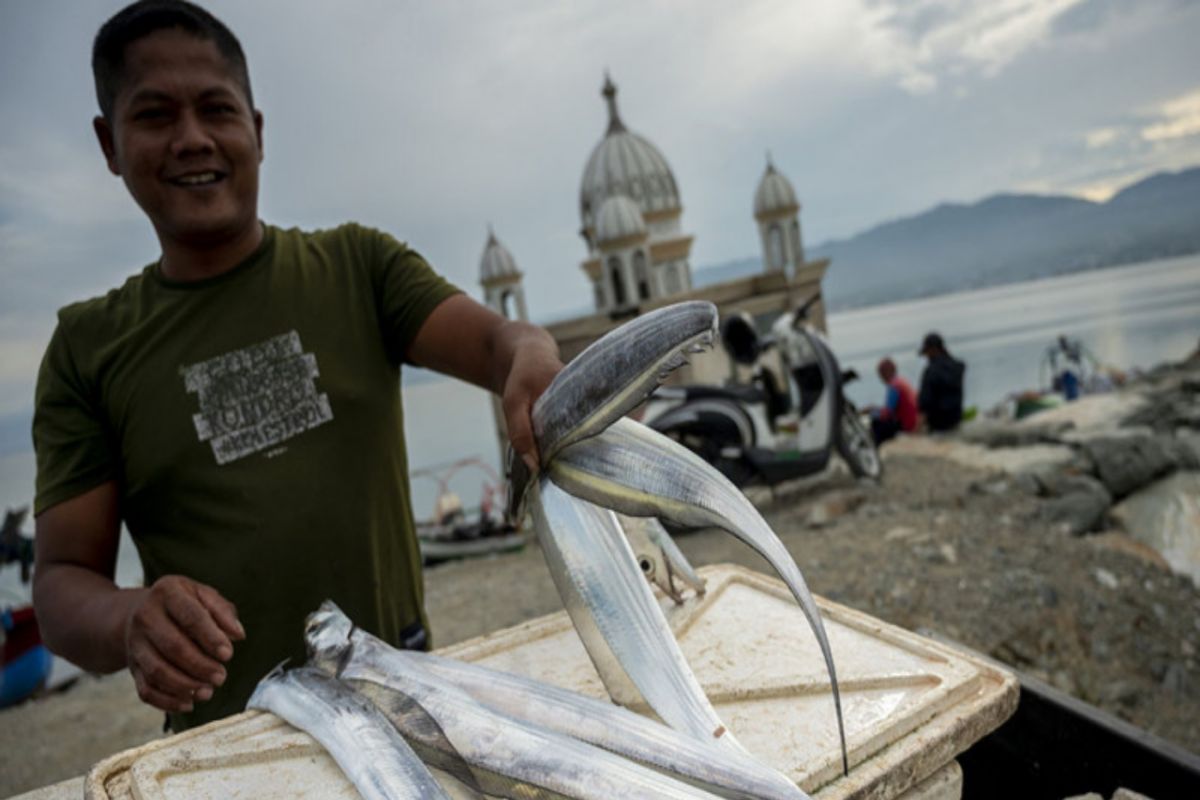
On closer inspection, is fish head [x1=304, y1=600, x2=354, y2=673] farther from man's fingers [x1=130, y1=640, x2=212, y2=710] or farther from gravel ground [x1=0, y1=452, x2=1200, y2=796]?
gravel ground [x1=0, y1=452, x2=1200, y2=796]

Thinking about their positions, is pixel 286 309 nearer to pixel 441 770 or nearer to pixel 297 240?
pixel 297 240

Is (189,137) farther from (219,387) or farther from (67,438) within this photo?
(67,438)

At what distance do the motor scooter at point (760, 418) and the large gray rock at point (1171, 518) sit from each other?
8.82ft

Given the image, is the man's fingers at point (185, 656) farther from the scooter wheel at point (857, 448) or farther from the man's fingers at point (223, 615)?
the scooter wheel at point (857, 448)

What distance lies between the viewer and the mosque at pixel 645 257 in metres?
21.5

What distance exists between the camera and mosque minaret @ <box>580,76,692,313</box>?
27750 mm

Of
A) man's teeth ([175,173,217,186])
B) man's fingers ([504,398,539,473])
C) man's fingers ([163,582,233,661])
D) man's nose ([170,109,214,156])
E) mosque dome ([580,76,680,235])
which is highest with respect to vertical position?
mosque dome ([580,76,680,235])

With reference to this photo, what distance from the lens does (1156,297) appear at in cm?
6034

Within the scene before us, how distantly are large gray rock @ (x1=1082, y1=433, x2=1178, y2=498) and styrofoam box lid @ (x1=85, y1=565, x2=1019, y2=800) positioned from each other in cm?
780

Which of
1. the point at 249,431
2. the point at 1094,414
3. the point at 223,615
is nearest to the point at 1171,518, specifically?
the point at 1094,414

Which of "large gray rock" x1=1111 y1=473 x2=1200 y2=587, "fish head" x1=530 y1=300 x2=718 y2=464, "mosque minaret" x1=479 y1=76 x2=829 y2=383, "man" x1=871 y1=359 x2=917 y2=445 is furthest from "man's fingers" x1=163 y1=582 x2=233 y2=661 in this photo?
"mosque minaret" x1=479 y1=76 x2=829 y2=383

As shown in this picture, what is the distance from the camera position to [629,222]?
2761cm

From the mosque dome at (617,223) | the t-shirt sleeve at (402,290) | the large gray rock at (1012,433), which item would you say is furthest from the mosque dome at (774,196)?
the t-shirt sleeve at (402,290)

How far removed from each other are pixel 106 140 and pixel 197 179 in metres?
0.35
